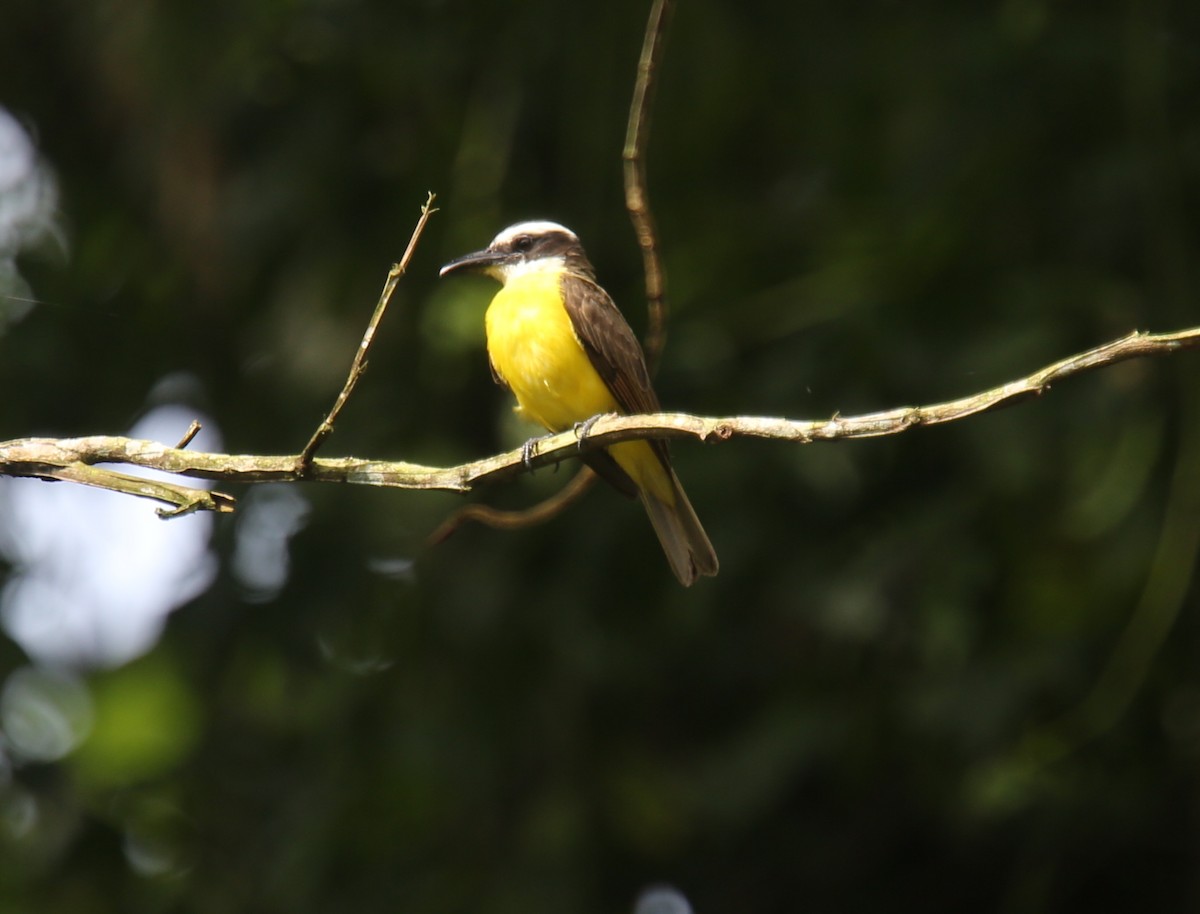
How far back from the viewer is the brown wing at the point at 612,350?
4.09m

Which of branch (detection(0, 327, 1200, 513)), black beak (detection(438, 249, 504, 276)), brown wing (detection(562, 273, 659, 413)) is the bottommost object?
branch (detection(0, 327, 1200, 513))

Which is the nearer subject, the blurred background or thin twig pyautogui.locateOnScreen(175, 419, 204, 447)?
thin twig pyautogui.locateOnScreen(175, 419, 204, 447)

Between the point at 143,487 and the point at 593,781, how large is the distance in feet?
A: 11.3

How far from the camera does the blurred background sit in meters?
4.81

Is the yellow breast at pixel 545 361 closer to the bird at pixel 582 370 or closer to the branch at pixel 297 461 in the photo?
the bird at pixel 582 370

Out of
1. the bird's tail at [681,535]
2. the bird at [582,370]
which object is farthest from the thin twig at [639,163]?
the bird at [582,370]

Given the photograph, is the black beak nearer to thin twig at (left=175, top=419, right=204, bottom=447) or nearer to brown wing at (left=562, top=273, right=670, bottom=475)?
brown wing at (left=562, top=273, right=670, bottom=475)

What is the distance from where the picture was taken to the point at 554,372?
13.6 ft

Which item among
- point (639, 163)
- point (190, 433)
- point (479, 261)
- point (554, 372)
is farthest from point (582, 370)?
point (190, 433)

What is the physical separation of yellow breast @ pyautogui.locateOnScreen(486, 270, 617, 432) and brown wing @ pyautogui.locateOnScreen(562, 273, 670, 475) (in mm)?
33

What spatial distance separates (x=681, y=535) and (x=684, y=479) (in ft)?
3.86

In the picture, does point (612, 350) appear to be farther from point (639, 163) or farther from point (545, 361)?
point (639, 163)

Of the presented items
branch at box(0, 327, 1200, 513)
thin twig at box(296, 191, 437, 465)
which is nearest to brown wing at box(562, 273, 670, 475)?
branch at box(0, 327, 1200, 513)

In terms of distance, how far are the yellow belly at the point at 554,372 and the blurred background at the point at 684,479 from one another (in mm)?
977
